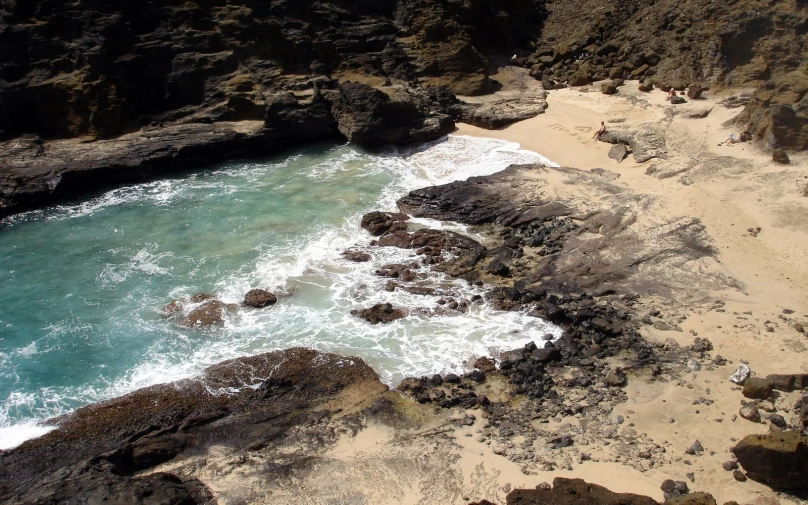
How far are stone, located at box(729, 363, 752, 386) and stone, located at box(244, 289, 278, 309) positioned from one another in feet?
38.1

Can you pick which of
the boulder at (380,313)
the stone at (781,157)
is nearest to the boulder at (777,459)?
the boulder at (380,313)

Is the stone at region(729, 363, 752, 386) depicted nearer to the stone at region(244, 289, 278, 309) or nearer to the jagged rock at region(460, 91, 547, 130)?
the stone at region(244, 289, 278, 309)

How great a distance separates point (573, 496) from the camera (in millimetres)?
9828

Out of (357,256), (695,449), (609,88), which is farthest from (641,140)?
(695,449)

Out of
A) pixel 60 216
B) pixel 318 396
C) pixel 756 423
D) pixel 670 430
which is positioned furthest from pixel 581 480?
pixel 60 216

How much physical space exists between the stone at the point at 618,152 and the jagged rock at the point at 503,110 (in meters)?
4.87

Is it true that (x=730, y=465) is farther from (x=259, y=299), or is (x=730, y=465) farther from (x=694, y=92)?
(x=694, y=92)

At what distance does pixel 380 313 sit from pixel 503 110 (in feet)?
47.4

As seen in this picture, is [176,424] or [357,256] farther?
[357,256]

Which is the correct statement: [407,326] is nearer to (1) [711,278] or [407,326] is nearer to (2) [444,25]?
(1) [711,278]

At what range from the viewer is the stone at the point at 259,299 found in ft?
55.3

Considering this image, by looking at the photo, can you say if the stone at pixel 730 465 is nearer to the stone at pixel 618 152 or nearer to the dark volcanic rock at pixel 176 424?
the dark volcanic rock at pixel 176 424

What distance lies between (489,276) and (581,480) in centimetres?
803

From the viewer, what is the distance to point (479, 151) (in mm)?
25016
